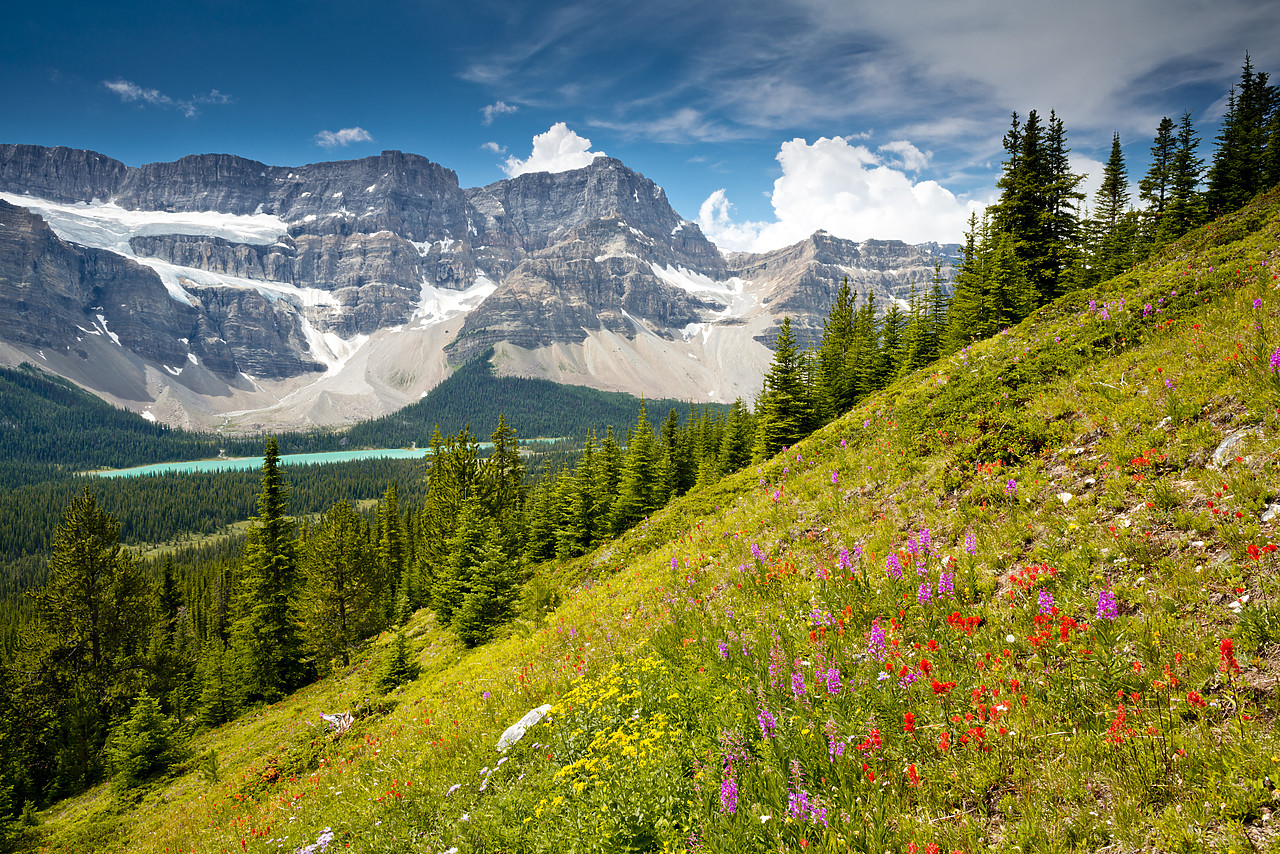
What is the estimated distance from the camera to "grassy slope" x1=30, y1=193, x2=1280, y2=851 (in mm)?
3752

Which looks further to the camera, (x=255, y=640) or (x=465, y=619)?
(x=255, y=640)

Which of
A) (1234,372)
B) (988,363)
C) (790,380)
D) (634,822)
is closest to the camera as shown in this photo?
(634,822)

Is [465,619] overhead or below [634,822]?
below

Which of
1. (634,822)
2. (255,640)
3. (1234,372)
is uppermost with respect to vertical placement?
(1234,372)

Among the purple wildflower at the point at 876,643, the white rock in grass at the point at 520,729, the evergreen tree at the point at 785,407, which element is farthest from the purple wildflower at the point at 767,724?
the evergreen tree at the point at 785,407

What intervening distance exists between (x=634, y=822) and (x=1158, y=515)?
21.8ft

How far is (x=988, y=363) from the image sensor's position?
12.6 metres

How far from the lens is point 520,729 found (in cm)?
828

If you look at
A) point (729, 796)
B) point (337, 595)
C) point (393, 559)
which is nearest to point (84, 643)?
point (337, 595)

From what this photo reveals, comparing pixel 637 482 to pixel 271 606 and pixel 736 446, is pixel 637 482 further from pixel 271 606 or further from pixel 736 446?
pixel 271 606

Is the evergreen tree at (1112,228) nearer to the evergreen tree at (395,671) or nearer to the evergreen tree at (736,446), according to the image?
the evergreen tree at (736,446)

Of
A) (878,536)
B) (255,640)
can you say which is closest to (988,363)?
(878,536)

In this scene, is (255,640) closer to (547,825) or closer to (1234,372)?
(547,825)

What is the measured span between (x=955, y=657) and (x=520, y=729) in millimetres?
6533
